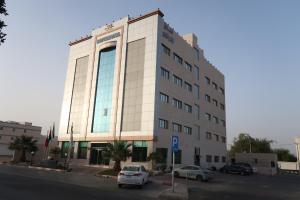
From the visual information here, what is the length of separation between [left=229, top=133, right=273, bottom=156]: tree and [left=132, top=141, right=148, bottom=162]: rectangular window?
6740cm

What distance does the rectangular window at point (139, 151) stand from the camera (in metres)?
37.6

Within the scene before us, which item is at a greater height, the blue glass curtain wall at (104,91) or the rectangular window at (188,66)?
Answer: the rectangular window at (188,66)

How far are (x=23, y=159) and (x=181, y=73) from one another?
31102mm

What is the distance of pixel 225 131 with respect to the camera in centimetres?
6712

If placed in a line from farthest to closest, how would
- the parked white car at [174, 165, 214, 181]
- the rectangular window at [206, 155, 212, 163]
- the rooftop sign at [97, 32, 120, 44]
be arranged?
the rectangular window at [206, 155, 212, 163] → the rooftop sign at [97, 32, 120, 44] → the parked white car at [174, 165, 214, 181]

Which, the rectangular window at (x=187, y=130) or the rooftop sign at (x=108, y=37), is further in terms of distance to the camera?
the rooftop sign at (x=108, y=37)

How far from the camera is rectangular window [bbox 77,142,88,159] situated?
1764 inches

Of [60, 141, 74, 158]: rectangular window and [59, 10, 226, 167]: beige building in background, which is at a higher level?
[59, 10, 226, 167]: beige building in background

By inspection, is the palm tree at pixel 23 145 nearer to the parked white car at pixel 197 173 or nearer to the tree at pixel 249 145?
the parked white car at pixel 197 173

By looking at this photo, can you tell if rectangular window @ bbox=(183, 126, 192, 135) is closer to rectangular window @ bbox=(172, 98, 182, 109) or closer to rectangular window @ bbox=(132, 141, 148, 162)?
rectangular window @ bbox=(172, 98, 182, 109)

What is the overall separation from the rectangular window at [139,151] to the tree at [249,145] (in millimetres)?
67397

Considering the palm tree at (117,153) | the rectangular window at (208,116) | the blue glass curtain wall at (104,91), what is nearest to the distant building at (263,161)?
the rectangular window at (208,116)

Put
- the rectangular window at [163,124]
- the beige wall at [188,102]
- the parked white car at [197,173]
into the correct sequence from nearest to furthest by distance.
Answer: the parked white car at [197,173], the rectangular window at [163,124], the beige wall at [188,102]

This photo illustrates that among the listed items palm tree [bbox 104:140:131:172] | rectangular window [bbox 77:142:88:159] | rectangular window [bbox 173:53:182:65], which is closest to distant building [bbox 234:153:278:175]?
rectangular window [bbox 173:53:182:65]
